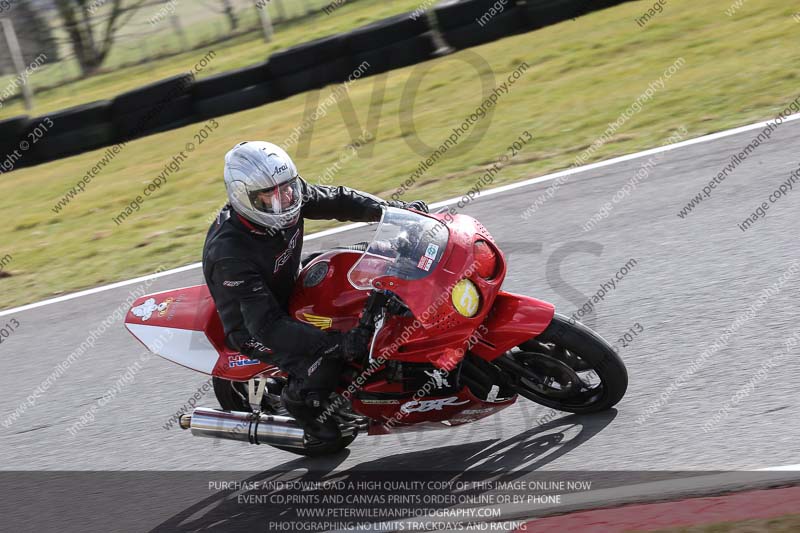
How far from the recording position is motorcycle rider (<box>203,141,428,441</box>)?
A: 456 cm

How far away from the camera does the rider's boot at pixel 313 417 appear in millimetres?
4820

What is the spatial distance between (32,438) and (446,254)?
11.1 feet

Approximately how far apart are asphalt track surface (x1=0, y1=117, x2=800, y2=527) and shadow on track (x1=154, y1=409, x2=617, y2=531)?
0.02m

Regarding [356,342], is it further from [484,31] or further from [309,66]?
[484,31]

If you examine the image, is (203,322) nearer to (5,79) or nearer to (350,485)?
(350,485)

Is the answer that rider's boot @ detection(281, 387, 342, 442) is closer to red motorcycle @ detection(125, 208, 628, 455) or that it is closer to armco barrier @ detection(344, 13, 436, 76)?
red motorcycle @ detection(125, 208, 628, 455)

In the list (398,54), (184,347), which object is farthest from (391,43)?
(184,347)

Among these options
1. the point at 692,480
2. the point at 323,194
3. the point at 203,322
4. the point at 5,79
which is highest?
the point at 323,194

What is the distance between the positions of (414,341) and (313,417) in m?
0.80

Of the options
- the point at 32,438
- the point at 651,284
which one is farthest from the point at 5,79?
the point at 651,284

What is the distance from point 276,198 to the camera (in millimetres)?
4621

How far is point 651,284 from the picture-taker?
6.12 metres

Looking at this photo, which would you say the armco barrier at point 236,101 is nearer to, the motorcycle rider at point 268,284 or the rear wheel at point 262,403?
the rear wheel at point 262,403

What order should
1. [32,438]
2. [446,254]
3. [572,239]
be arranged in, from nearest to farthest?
[446,254], [32,438], [572,239]
